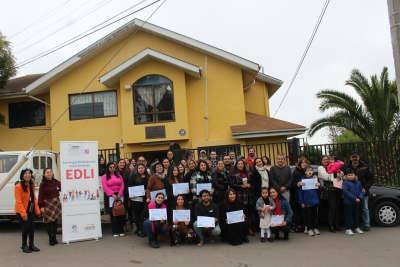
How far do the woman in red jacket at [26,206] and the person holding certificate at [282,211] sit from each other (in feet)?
17.6

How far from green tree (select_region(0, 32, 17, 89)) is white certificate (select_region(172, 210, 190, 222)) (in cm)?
1204

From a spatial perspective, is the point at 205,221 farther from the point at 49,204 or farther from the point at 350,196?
the point at 49,204

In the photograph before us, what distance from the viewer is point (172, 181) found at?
8125 millimetres

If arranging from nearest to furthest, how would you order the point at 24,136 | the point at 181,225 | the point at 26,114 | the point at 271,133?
the point at 181,225 < the point at 271,133 < the point at 24,136 < the point at 26,114

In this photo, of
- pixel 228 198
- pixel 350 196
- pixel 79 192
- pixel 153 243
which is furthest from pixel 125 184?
pixel 350 196

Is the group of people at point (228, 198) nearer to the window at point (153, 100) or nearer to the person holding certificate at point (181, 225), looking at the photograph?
the person holding certificate at point (181, 225)

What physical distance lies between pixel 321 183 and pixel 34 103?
14446mm

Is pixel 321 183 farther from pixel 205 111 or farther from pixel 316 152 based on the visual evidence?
pixel 205 111

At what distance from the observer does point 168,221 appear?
796 cm

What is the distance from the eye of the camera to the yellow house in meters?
14.4

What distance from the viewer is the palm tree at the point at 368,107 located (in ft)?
44.8

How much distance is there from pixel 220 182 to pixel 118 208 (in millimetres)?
2639

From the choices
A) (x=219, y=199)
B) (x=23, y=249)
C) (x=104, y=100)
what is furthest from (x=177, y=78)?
(x=23, y=249)

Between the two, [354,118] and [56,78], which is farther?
[56,78]
